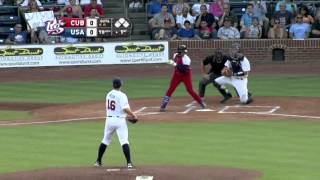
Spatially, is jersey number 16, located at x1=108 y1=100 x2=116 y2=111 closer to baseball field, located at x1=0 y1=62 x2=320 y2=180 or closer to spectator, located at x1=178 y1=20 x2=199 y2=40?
baseball field, located at x1=0 y1=62 x2=320 y2=180

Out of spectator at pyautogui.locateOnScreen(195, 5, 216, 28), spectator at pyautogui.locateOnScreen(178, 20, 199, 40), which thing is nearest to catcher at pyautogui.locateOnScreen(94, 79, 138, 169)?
spectator at pyautogui.locateOnScreen(178, 20, 199, 40)

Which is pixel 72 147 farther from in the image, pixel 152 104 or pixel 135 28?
pixel 135 28

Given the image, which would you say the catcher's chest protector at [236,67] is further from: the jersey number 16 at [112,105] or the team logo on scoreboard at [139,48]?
the team logo on scoreboard at [139,48]

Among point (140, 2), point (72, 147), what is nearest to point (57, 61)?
point (140, 2)

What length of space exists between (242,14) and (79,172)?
20.3 metres

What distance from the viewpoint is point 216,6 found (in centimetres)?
3319

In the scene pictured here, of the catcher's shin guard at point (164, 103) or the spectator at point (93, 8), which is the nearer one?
the catcher's shin guard at point (164, 103)

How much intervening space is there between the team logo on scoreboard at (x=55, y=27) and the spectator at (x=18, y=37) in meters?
0.98

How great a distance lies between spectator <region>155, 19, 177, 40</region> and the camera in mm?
32062

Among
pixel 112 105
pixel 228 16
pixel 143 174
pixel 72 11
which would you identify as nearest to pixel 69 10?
pixel 72 11

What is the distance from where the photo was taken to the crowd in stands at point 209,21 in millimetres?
31688

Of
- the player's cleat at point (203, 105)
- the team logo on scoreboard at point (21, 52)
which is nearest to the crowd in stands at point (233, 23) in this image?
the team logo on scoreboard at point (21, 52)

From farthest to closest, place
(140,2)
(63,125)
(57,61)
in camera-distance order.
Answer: (140,2)
(57,61)
(63,125)

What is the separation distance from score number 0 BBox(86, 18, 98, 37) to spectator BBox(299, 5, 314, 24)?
777 centimetres
